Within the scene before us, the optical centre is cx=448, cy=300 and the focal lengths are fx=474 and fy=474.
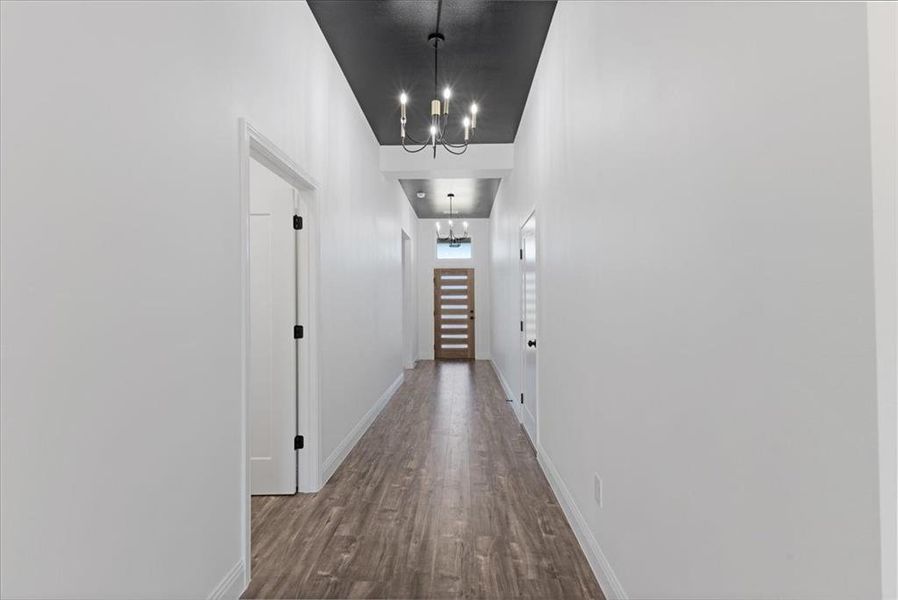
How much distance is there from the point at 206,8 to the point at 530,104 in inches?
123

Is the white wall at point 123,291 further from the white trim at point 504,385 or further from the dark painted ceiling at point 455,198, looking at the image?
the dark painted ceiling at point 455,198

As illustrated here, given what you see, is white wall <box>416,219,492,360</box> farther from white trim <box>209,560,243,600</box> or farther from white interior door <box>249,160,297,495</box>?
white trim <box>209,560,243,600</box>

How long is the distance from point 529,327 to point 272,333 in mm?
2392

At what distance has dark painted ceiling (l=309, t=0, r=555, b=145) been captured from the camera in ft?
10.4

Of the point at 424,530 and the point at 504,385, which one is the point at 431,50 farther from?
the point at 504,385

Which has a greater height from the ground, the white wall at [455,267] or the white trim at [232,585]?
the white wall at [455,267]

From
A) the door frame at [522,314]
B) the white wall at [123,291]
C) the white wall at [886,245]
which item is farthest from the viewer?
the door frame at [522,314]

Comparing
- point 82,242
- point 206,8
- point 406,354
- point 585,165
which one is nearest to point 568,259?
point 585,165

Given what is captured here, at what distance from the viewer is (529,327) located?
15.0 feet

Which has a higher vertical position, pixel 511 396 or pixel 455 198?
pixel 455 198

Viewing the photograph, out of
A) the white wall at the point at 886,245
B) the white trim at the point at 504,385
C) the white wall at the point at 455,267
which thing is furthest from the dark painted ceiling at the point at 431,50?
the white wall at the point at 455,267

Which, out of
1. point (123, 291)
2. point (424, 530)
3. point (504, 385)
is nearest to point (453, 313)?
point (504, 385)

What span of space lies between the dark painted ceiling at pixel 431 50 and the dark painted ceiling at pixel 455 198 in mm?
2020

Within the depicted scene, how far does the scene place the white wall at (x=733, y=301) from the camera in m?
0.78
